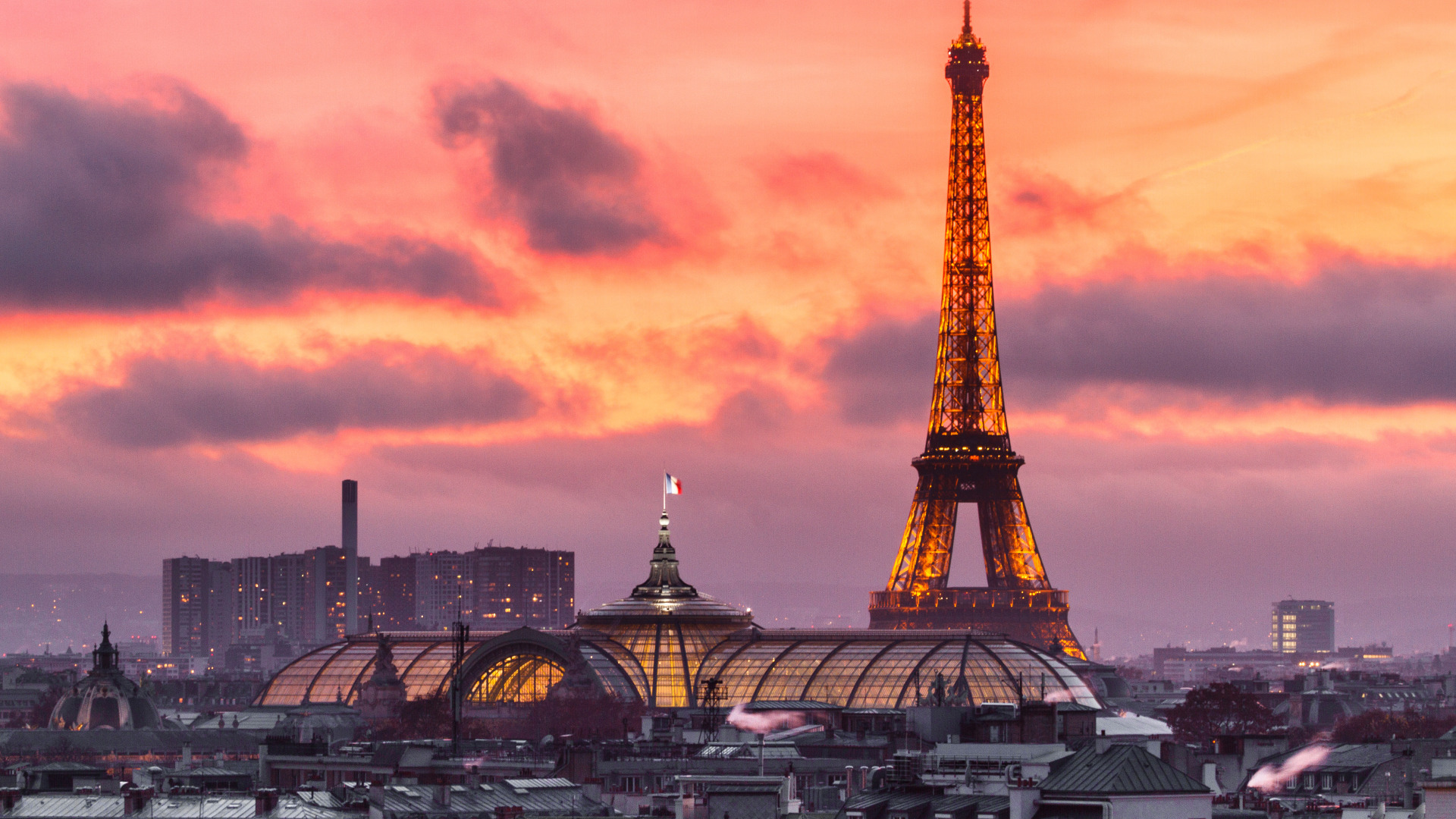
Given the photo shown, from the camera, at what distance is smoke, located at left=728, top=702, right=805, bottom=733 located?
14612 centimetres

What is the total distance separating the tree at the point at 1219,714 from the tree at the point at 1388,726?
4700 mm

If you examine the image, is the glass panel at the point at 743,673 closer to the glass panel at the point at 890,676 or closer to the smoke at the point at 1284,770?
the glass panel at the point at 890,676

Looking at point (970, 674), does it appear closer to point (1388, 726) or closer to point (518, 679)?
point (1388, 726)

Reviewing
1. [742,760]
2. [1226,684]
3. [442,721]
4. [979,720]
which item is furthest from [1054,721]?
[1226,684]

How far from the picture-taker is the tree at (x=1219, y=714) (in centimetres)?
18450

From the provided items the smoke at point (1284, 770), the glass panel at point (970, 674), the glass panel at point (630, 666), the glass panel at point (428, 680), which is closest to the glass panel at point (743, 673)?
the glass panel at point (630, 666)

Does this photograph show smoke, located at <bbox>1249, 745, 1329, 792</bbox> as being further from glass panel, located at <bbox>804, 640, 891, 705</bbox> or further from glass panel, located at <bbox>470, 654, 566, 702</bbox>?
glass panel, located at <bbox>470, 654, 566, 702</bbox>

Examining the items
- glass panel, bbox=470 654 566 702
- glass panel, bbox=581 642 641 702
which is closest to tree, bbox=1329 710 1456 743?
glass panel, bbox=581 642 641 702

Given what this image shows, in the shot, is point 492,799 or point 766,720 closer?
point 492,799

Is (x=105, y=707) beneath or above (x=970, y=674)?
beneath

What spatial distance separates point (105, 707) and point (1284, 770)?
91.5 m

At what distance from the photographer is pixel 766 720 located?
14850 centimetres

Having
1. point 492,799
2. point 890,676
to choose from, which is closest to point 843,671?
point 890,676

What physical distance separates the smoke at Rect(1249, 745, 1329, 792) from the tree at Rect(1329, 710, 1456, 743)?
186 ft
